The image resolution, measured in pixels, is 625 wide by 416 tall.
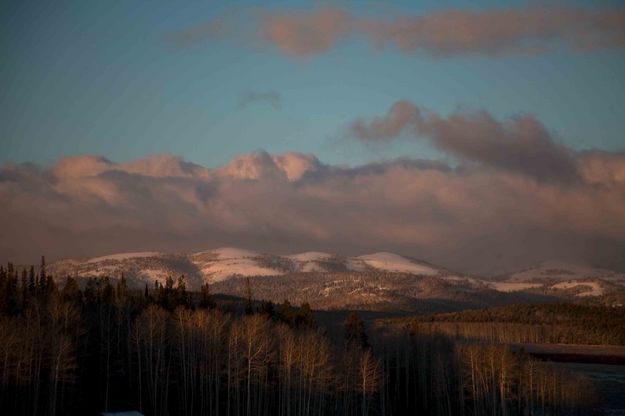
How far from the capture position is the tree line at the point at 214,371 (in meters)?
94.1

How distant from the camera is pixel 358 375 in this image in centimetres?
11431

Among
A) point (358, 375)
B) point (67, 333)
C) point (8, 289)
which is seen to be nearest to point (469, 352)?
point (358, 375)

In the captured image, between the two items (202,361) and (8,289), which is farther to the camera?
(8,289)

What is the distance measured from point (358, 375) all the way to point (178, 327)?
85.4 ft

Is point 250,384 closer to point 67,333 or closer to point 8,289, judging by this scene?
point 67,333

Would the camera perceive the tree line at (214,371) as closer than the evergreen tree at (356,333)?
Yes

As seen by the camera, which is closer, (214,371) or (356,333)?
(214,371)

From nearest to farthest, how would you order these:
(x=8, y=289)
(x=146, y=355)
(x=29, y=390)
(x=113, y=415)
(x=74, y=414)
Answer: (x=113, y=415)
(x=29, y=390)
(x=74, y=414)
(x=146, y=355)
(x=8, y=289)

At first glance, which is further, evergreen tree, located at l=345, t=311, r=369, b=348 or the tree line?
evergreen tree, located at l=345, t=311, r=369, b=348

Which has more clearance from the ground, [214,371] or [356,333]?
[356,333]

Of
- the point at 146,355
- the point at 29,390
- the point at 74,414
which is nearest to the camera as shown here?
the point at 29,390

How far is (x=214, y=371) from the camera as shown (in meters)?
108

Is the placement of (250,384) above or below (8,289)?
below

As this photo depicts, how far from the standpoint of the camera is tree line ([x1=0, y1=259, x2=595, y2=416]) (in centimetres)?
9406
